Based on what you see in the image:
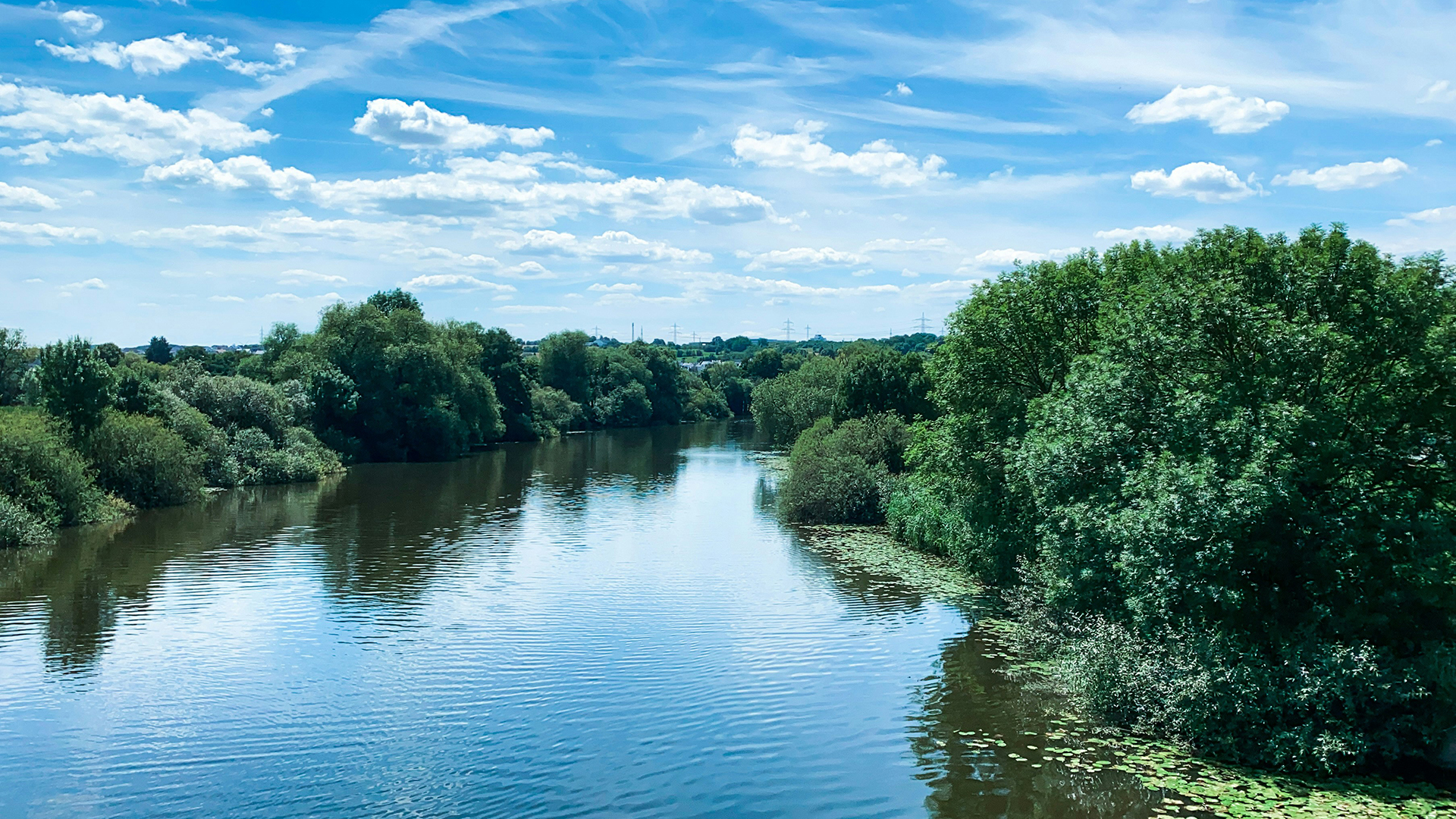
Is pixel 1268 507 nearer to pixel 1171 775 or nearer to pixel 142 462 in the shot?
pixel 1171 775

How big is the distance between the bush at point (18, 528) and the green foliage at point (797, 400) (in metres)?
37.4

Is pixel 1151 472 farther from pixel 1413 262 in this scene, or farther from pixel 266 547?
pixel 266 547

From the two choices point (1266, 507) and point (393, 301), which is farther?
point (393, 301)

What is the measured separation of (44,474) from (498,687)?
2789 cm

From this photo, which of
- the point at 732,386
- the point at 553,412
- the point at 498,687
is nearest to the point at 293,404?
the point at 553,412

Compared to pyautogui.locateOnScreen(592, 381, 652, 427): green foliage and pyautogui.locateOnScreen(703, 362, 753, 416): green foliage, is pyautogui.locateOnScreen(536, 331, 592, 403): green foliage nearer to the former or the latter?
pyautogui.locateOnScreen(592, 381, 652, 427): green foliage

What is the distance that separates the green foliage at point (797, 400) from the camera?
6216 cm

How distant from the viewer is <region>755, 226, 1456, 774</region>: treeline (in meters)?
14.7

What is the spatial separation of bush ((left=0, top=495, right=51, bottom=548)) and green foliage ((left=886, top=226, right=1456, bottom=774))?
33.2m

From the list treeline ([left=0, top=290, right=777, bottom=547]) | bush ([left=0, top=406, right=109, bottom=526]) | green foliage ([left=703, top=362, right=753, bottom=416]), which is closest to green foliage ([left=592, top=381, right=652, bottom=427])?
treeline ([left=0, top=290, right=777, bottom=547])

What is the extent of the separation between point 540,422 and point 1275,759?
8270 cm

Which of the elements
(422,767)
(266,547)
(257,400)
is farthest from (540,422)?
(422,767)

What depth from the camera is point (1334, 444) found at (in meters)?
15.2

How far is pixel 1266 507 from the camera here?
14.6m
